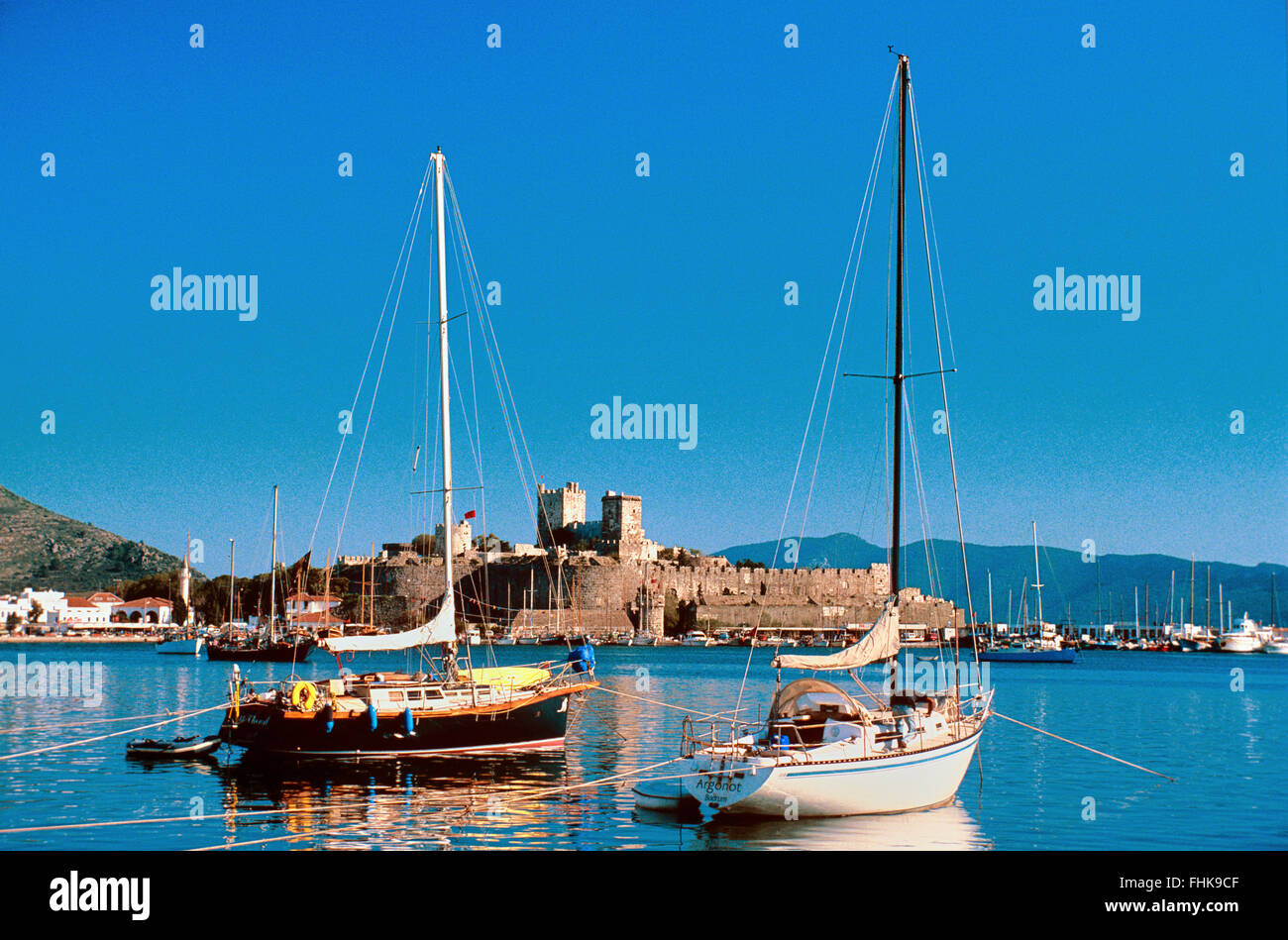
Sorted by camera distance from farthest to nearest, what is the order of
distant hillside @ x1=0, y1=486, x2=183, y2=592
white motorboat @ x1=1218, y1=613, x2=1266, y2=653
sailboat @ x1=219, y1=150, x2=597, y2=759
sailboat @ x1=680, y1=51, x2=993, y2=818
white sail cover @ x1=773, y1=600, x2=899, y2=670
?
distant hillside @ x1=0, y1=486, x2=183, y2=592 < white motorboat @ x1=1218, y1=613, x2=1266, y2=653 < sailboat @ x1=219, y1=150, x2=597, y2=759 < white sail cover @ x1=773, y1=600, x2=899, y2=670 < sailboat @ x1=680, y1=51, x2=993, y2=818

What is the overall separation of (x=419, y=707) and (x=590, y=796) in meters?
4.06

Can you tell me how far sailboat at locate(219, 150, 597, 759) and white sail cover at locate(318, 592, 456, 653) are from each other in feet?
0.05

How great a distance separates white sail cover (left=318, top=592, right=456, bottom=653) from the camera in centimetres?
1980

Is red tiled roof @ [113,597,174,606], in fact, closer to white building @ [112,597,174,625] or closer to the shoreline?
white building @ [112,597,174,625]

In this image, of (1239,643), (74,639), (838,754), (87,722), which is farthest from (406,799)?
(74,639)

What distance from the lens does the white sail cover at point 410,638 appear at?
1980cm

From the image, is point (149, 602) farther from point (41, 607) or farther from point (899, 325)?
point (899, 325)

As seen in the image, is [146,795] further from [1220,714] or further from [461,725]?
[1220,714]

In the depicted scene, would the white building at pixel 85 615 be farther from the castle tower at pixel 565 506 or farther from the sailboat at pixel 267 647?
Result: the sailboat at pixel 267 647

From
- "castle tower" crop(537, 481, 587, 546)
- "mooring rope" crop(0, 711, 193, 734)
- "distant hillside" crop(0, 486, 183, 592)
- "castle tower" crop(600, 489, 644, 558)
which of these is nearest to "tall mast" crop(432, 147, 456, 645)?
"mooring rope" crop(0, 711, 193, 734)

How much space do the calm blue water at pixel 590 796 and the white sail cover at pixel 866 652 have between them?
178 cm

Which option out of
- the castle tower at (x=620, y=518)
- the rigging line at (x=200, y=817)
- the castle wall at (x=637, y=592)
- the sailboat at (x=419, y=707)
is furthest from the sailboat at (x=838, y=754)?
the castle tower at (x=620, y=518)

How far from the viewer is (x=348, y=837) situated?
13688 mm

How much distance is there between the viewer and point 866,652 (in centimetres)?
1490
